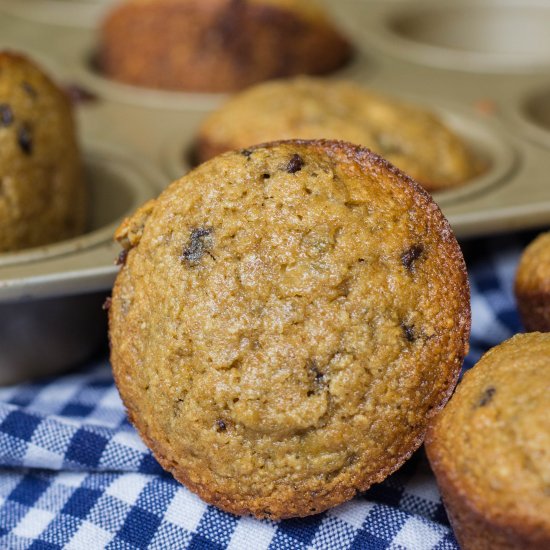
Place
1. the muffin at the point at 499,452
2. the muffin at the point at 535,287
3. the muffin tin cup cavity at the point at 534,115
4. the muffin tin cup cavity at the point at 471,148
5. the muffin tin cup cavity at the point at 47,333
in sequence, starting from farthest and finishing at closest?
the muffin tin cup cavity at the point at 534,115 → the muffin tin cup cavity at the point at 471,148 → the muffin tin cup cavity at the point at 47,333 → the muffin at the point at 535,287 → the muffin at the point at 499,452

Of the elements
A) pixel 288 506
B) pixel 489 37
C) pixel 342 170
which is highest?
pixel 342 170

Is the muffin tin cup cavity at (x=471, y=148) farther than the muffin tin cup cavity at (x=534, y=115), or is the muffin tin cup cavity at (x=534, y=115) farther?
the muffin tin cup cavity at (x=534, y=115)

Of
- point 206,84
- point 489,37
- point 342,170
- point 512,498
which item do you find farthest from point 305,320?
point 489,37

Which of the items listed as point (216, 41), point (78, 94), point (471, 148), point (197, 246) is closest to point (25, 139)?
point (197, 246)

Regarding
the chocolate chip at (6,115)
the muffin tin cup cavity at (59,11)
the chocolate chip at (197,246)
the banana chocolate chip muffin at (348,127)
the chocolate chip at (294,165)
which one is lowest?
the muffin tin cup cavity at (59,11)

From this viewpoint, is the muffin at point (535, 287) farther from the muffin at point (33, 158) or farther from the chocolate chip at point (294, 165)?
the muffin at point (33, 158)

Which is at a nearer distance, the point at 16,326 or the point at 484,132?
the point at 16,326

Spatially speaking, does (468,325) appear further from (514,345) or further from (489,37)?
(489,37)

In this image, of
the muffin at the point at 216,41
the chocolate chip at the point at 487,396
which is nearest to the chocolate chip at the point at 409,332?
the chocolate chip at the point at 487,396
